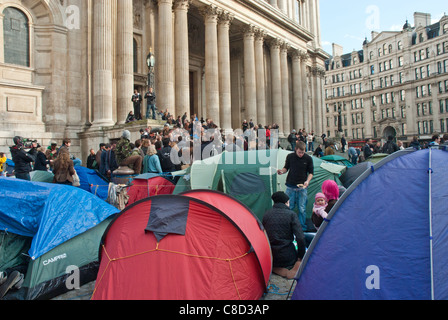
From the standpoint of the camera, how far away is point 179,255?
4613 mm

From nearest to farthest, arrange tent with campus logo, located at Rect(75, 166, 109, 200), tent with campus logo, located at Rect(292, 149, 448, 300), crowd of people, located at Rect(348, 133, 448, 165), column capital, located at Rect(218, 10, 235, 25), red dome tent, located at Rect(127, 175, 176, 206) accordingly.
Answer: tent with campus logo, located at Rect(292, 149, 448, 300)
red dome tent, located at Rect(127, 175, 176, 206)
tent with campus logo, located at Rect(75, 166, 109, 200)
crowd of people, located at Rect(348, 133, 448, 165)
column capital, located at Rect(218, 10, 235, 25)

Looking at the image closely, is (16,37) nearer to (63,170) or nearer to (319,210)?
(63,170)

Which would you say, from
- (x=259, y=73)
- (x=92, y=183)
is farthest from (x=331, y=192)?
(x=259, y=73)

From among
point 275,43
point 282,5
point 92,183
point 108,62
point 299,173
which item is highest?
point 282,5

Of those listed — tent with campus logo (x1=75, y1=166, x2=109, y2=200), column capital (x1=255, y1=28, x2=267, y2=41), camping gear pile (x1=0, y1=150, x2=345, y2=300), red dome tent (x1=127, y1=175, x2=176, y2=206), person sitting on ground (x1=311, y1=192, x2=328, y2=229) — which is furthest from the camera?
column capital (x1=255, y1=28, x2=267, y2=41)

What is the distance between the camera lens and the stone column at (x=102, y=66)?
18047 millimetres

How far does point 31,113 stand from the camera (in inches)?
691

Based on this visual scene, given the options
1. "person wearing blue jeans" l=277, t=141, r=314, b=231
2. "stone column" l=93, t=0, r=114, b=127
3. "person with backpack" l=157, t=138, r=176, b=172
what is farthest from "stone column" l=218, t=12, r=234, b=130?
"person wearing blue jeans" l=277, t=141, r=314, b=231

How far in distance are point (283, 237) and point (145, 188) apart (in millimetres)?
5442

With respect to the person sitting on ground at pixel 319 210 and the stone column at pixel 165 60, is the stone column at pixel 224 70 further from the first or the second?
the person sitting on ground at pixel 319 210

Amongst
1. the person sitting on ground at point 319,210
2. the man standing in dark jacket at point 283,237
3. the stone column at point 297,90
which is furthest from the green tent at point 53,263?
the stone column at point 297,90

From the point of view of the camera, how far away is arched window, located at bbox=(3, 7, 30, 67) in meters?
17.1

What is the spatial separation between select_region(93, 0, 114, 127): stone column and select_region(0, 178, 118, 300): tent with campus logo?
1253 cm

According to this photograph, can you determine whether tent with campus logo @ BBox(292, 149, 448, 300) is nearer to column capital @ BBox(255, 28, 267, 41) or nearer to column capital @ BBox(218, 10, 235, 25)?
column capital @ BBox(218, 10, 235, 25)
